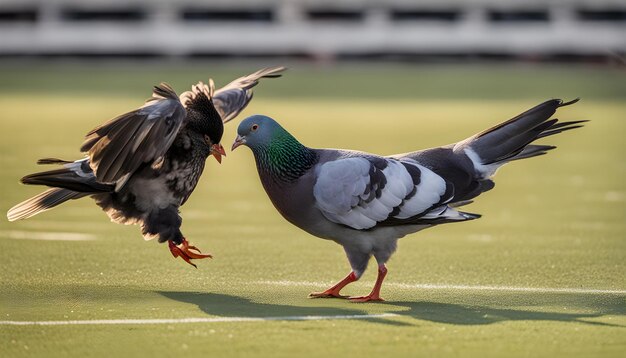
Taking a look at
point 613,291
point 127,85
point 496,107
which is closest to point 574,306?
point 613,291

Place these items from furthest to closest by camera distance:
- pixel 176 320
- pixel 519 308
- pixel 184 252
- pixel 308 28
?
pixel 308 28, pixel 184 252, pixel 519 308, pixel 176 320

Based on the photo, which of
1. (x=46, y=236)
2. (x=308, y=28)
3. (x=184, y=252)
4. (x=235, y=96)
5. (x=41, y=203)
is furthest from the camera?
(x=308, y=28)

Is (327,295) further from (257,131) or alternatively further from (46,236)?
(46,236)

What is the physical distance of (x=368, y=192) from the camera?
7027 millimetres

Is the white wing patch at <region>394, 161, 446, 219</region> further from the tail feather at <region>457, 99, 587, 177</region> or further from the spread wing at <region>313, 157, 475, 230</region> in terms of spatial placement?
the tail feather at <region>457, 99, 587, 177</region>

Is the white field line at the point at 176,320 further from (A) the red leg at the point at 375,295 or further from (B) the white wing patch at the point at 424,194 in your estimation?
(B) the white wing patch at the point at 424,194

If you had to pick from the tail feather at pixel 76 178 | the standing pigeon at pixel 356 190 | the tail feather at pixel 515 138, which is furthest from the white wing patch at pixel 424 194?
the tail feather at pixel 76 178

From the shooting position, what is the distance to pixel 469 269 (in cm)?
808

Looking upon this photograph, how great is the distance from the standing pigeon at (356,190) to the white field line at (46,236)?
8.01ft

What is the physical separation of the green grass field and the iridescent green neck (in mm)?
628

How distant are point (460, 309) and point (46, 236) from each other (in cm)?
354

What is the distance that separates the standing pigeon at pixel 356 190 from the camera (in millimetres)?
6957

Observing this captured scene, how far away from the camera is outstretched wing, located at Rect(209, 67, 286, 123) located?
29.3 feet

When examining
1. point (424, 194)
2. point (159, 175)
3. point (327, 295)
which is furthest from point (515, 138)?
point (159, 175)
